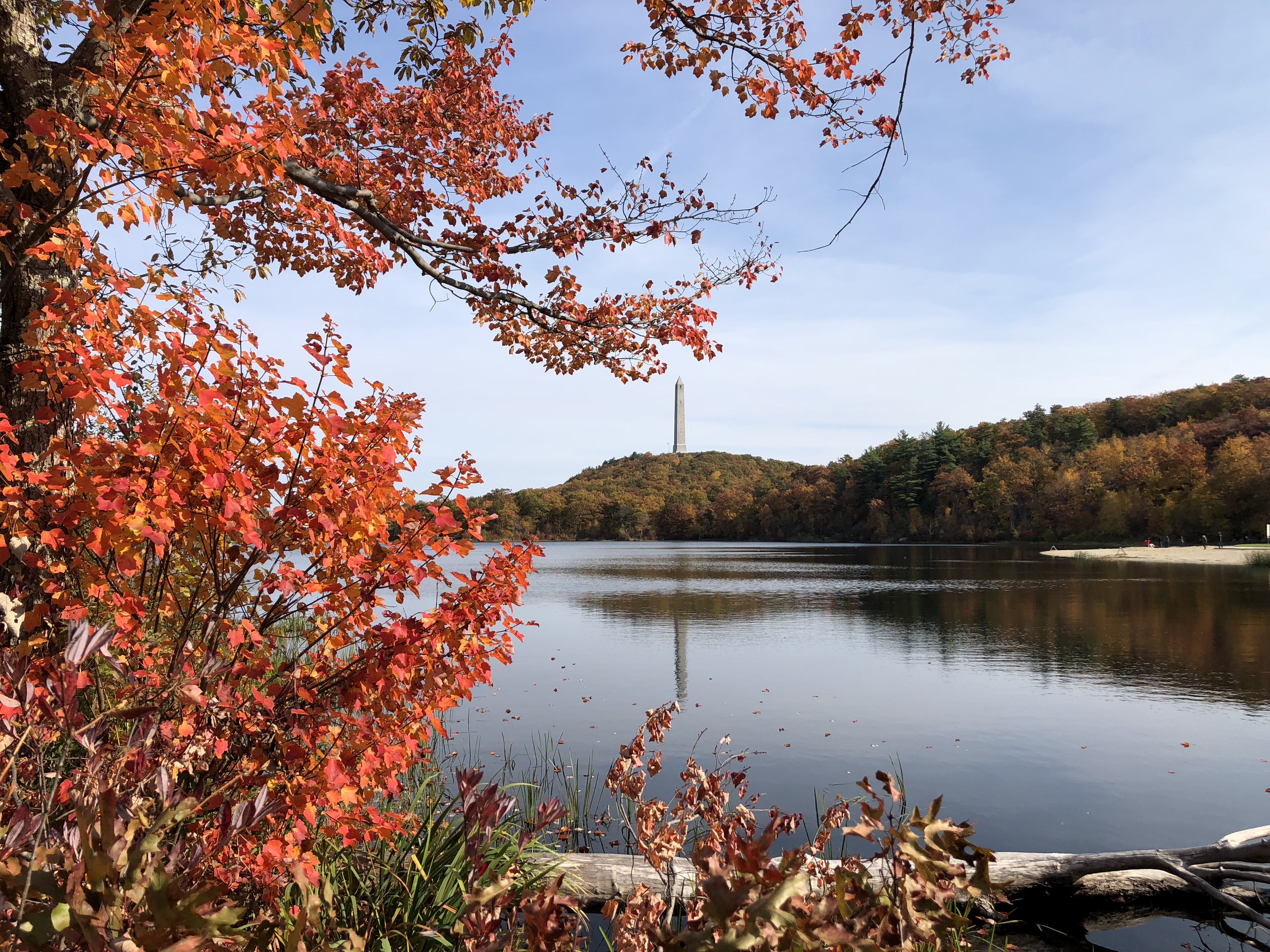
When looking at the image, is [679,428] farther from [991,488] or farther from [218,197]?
[218,197]

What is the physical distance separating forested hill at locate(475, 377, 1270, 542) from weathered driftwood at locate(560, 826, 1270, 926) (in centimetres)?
3587

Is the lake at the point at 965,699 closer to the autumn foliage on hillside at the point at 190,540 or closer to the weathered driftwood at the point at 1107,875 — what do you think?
the weathered driftwood at the point at 1107,875

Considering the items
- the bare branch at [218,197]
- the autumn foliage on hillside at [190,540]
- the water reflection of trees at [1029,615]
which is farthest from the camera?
the water reflection of trees at [1029,615]

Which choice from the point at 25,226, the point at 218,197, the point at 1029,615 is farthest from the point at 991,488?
the point at 25,226

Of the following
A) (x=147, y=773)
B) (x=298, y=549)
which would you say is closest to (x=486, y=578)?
(x=298, y=549)

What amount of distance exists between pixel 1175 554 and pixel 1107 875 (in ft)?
174

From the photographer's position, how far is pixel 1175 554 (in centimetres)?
4794

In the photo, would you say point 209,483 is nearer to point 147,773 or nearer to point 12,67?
point 147,773

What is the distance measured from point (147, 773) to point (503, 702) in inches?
373

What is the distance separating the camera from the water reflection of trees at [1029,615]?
14.1 metres

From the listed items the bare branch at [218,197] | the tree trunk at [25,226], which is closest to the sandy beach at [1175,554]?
the bare branch at [218,197]

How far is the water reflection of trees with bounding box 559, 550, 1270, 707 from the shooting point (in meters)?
14.1

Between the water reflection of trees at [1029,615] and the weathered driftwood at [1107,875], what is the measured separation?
322 inches

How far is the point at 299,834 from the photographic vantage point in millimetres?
2527
